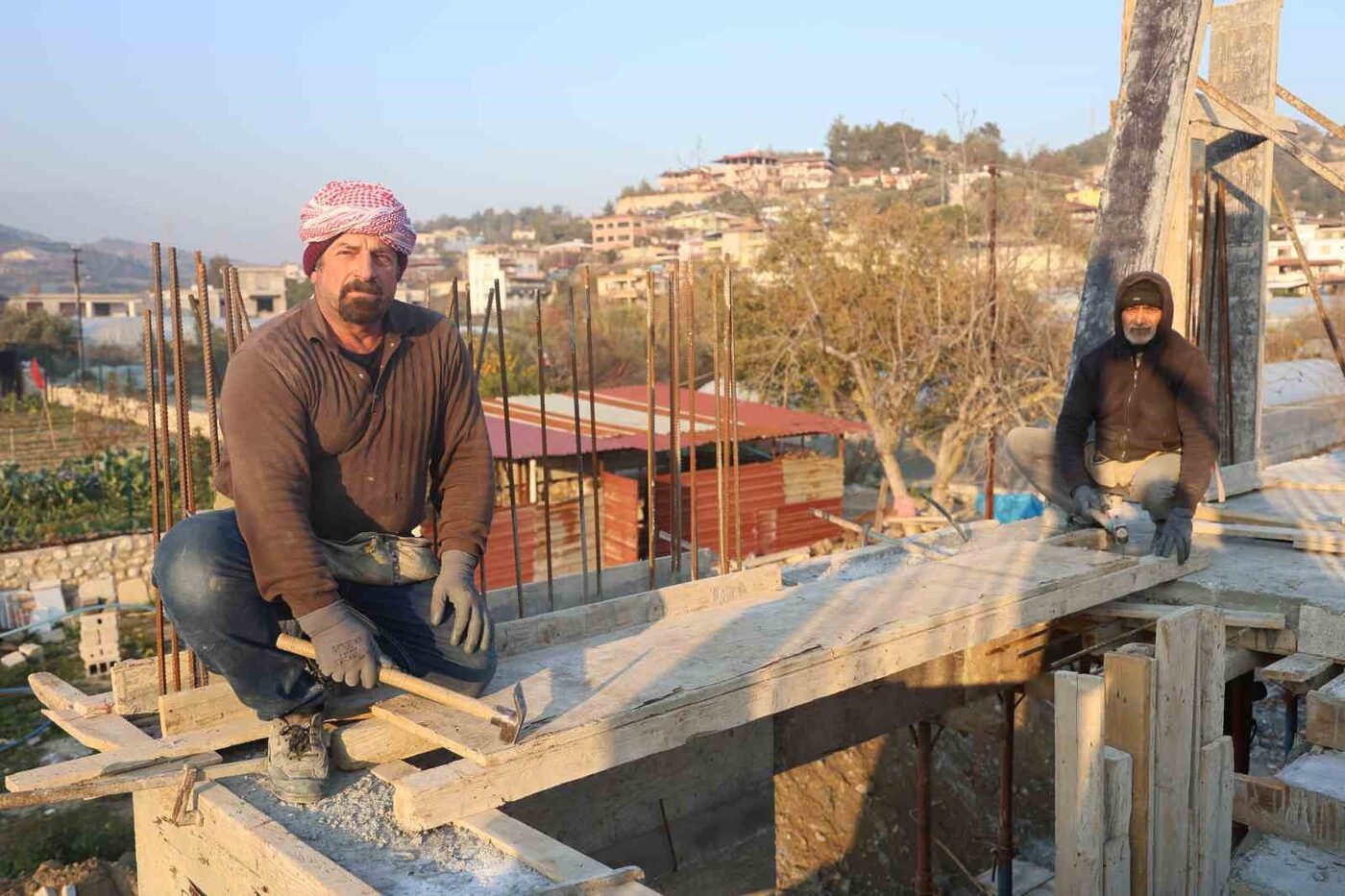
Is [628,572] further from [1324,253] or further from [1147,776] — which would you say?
[1324,253]

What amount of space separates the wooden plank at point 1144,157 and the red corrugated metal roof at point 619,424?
610cm

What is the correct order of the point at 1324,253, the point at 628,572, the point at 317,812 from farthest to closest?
the point at 1324,253 → the point at 628,572 → the point at 317,812

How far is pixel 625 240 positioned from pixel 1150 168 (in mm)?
93243

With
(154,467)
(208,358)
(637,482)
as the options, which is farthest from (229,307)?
(637,482)

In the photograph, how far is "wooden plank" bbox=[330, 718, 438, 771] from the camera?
2859 millimetres

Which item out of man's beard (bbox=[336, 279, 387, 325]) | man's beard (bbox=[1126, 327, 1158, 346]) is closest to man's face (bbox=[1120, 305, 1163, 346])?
man's beard (bbox=[1126, 327, 1158, 346])

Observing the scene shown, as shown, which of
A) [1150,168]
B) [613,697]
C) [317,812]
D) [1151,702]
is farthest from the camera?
[1150,168]

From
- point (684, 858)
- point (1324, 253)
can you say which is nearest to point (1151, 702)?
point (684, 858)

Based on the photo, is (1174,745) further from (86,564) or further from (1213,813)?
(86,564)

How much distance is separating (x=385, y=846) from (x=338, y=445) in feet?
3.42

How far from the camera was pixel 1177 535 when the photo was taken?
4.87m

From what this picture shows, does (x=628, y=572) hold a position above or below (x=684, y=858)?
above

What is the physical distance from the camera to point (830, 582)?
4.66 metres

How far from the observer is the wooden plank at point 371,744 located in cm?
286
